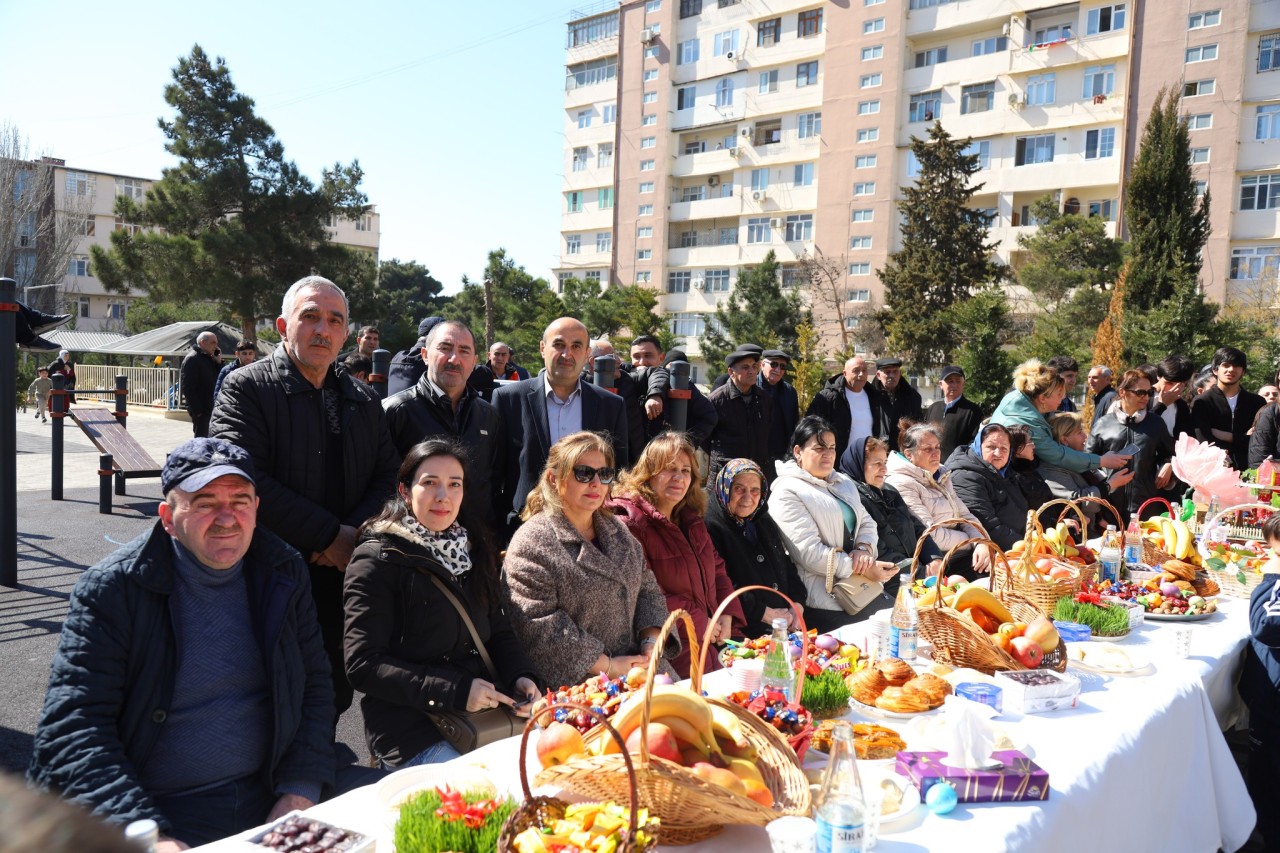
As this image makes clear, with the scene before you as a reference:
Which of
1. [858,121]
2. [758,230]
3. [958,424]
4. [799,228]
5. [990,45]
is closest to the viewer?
[958,424]

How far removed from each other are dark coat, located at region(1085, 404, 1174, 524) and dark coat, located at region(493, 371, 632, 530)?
5003mm

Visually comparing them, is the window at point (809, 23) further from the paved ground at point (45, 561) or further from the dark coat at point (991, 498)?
the dark coat at point (991, 498)

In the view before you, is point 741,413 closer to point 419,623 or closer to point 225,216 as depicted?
point 419,623

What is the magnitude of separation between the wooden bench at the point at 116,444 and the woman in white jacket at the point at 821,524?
7.55 m

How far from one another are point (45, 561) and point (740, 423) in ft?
20.1

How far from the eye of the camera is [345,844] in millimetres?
1724

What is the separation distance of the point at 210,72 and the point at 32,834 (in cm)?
3211

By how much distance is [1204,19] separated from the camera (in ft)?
104

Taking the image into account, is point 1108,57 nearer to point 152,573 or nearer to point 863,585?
point 863,585

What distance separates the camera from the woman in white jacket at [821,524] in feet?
16.1

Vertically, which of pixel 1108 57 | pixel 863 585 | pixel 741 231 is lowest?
pixel 863 585

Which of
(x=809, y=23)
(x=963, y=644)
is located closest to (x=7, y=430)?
(x=963, y=644)

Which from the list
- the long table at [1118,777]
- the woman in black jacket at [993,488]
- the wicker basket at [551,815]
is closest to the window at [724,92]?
the woman in black jacket at [993,488]

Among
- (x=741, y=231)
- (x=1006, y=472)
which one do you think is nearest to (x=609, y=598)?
(x=1006, y=472)
